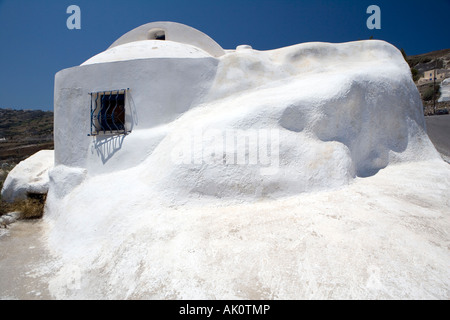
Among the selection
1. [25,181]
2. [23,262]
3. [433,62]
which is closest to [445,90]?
[433,62]

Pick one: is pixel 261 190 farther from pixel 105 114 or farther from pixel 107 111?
pixel 107 111

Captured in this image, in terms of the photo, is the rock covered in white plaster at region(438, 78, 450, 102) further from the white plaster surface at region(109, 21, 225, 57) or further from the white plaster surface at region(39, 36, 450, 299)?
the white plaster surface at region(109, 21, 225, 57)

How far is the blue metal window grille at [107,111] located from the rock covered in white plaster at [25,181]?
9.90ft

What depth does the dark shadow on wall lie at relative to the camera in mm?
5766

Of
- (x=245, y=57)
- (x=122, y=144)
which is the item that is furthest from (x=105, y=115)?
(x=245, y=57)

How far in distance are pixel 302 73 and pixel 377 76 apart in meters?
1.77

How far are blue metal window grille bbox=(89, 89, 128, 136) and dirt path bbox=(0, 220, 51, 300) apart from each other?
2769mm

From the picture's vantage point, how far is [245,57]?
648cm

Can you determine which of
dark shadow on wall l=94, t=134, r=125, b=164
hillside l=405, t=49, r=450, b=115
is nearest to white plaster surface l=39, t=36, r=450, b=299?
dark shadow on wall l=94, t=134, r=125, b=164

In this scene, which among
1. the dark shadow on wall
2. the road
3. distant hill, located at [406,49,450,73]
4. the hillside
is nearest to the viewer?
the dark shadow on wall

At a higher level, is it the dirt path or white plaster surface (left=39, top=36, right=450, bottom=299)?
white plaster surface (left=39, top=36, right=450, bottom=299)

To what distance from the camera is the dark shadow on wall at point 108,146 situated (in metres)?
5.77

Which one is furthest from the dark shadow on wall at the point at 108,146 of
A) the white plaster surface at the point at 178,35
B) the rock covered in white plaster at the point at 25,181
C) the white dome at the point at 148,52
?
the white plaster surface at the point at 178,35
